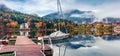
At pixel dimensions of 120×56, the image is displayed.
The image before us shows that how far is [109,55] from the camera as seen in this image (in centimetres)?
2894

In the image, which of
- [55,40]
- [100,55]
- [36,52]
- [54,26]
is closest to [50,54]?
[36,52]

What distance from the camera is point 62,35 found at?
177 ft

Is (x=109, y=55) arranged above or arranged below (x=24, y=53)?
below

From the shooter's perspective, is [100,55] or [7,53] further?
[100,55]

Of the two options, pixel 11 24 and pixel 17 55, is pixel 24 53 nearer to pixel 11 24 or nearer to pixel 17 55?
pixel 17 55

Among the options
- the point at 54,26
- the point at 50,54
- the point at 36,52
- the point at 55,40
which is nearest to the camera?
the point at 36,52

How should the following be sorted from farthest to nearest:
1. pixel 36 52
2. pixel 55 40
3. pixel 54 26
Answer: pixel 54 26
pixel 55 40
pixel 36 52

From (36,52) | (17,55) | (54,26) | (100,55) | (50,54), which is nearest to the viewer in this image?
(17,55)

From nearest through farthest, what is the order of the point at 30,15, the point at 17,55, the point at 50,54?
the point at 17,55 < the point at 50,54 < the point at 30,15

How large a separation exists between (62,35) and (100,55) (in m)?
25.5

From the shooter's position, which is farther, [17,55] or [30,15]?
[30,15]

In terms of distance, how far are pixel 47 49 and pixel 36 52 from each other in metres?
2.10

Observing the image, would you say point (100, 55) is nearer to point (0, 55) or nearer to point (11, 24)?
point (0, 55)

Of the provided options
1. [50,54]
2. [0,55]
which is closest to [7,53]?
[0,55]
